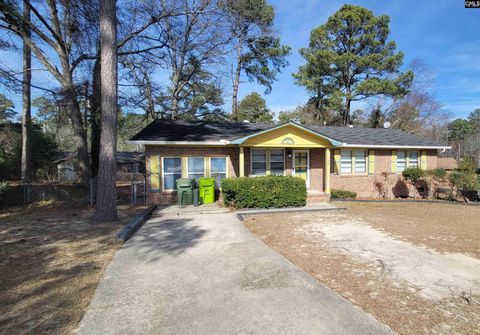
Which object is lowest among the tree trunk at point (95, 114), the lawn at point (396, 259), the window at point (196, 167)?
the lawn at point (396, 259)

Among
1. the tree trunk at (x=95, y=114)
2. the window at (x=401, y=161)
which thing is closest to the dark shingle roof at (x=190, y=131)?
the tree trunk at (x=95, y=114)

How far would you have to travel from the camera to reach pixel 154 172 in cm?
1118

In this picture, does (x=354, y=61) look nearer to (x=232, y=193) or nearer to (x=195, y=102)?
(x=195, y=102)

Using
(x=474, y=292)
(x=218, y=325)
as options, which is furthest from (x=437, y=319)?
(x=218, y=325)

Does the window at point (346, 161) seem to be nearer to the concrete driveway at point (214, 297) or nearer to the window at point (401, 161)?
the window at point (401, 161)

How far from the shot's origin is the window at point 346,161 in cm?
1386

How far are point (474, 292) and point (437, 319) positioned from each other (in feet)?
3.97

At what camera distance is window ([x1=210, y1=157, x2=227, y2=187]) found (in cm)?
1193

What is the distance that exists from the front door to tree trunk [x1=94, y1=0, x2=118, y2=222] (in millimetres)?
8483

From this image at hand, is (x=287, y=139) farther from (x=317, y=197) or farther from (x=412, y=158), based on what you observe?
(x=412, y=158)

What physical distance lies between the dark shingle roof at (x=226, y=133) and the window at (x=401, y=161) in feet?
1.97

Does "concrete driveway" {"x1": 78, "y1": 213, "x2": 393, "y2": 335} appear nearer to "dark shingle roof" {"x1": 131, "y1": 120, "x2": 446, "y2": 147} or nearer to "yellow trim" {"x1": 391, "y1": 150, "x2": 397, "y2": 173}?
"dark shingle roof" {"x1": 131, "y1": 120, "x2": 446, "y2": 147}

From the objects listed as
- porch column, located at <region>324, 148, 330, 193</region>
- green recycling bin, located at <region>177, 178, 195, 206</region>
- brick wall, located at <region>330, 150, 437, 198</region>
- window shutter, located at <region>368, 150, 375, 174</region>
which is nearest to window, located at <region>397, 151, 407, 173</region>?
brick wall, located at <region>330, 150, 437, 198</region>

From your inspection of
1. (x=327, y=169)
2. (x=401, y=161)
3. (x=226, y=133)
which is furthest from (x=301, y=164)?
(x=401, y=161)
